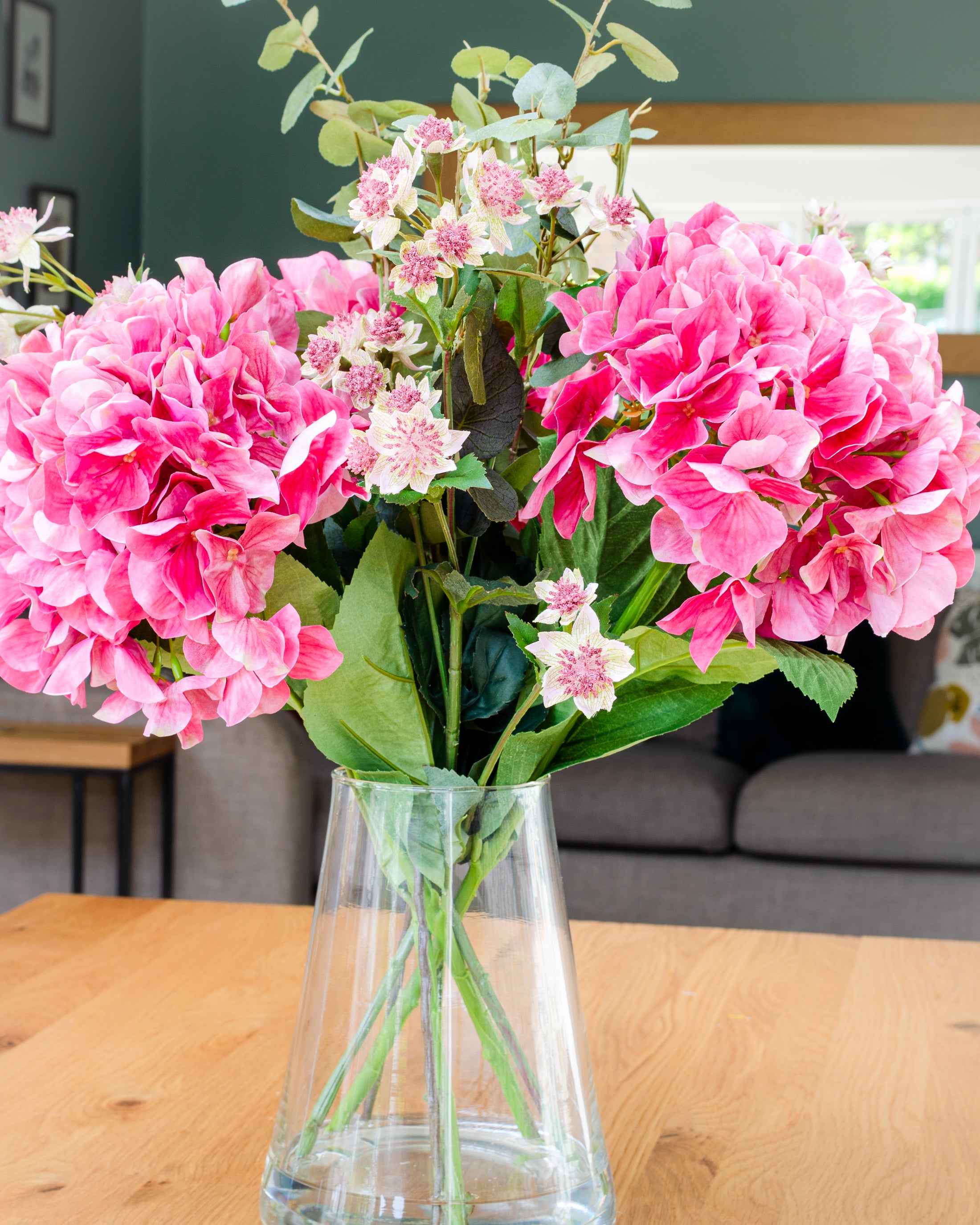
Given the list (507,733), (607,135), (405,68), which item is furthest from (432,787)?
(405,68)

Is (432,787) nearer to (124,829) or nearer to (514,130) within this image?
(514,130)

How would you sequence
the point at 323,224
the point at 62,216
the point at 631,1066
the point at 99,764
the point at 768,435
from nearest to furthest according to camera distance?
the point at 768,435, the point at 323,224, the point at 631,1066, the point at 99,764, the point at 62,216

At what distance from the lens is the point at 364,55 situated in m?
4.19

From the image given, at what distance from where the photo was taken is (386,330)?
432 mm

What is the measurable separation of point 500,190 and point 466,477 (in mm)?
95

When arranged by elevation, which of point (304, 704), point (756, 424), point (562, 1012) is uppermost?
point (756, 424)

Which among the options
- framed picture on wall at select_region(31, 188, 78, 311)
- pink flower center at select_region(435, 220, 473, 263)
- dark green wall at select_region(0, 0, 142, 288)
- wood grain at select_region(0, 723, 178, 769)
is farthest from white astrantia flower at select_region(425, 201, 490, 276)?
dark green wall at select_region(0, 0, 142, 288)

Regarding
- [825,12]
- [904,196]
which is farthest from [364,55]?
[904,196]

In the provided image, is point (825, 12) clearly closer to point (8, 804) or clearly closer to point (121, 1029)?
point (8, 804)

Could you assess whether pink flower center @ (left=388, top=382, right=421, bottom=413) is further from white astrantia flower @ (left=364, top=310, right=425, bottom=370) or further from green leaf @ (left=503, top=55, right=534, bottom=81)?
green leaf @ (left=503, top=55, right=534, bottom=81)

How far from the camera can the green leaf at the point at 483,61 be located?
0.51m

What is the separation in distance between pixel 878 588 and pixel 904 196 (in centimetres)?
411

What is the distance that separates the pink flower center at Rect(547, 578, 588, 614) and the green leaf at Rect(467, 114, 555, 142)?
0.48 feet

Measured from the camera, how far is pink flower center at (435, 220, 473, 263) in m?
0.40
